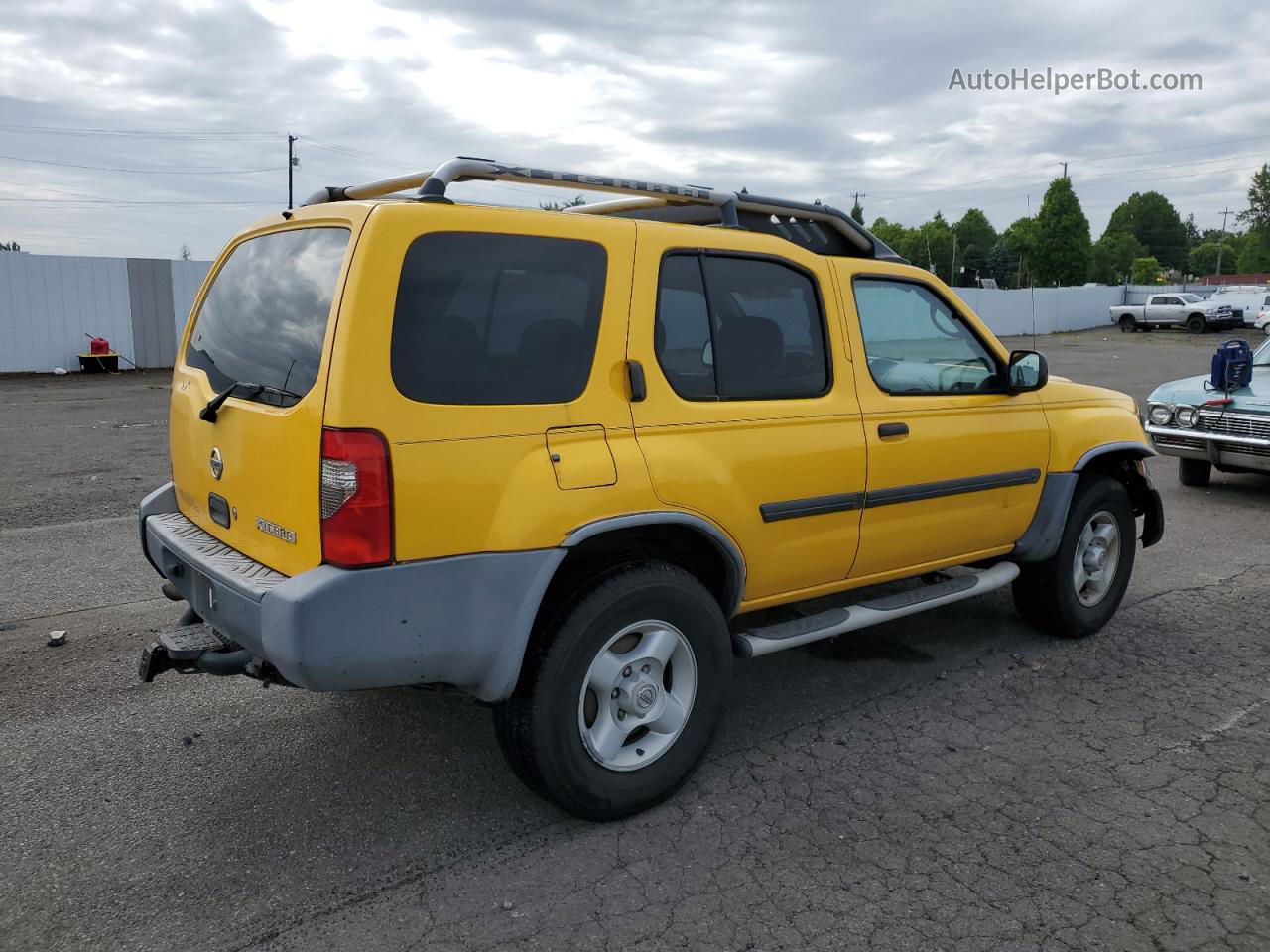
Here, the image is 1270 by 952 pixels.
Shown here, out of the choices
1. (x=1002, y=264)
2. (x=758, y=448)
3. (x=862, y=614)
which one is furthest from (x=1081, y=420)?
(x=1002, y=264)

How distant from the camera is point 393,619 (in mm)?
2783

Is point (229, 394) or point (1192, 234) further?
point (1192, 234)

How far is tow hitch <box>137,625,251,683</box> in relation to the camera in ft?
10.2

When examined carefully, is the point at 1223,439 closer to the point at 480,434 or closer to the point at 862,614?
the point at 862,614

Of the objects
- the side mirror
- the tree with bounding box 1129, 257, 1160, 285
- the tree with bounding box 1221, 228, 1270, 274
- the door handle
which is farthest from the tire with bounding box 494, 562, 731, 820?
the tree with bounding box 1221, 228, 1270, 274

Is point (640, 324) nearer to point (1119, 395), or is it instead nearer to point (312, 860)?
point (312, 860)

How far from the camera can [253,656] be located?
3102 millimetres

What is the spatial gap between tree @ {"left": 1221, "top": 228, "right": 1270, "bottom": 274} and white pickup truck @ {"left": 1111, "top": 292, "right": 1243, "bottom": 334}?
6966 cm

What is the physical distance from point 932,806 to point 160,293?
76.3 ft

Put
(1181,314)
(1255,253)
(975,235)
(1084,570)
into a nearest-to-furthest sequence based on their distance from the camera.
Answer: (1084,570), (1181,314), (1255,253), (975,235)

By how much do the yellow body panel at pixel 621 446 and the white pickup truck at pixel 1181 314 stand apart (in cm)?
4202

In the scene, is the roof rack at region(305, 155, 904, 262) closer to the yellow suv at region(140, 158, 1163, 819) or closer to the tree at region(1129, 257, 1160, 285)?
the yellow suv at region(140, 158, 1163, 819)

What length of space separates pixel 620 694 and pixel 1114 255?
130 m

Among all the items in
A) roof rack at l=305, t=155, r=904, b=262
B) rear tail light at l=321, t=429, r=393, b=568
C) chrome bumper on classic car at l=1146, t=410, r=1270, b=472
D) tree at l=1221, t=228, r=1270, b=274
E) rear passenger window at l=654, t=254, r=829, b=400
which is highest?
tree at l=1221, t=228, r=1270, b=274
